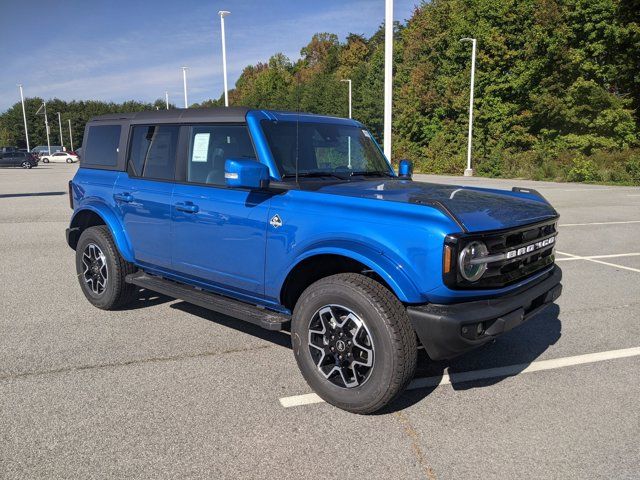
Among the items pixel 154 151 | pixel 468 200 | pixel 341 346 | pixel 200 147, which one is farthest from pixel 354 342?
pixel 154 151

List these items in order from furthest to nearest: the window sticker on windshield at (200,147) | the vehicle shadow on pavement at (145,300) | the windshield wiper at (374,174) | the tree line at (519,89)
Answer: the tree line at (519,89) < the vehicle shadow on pavement at (145,300) < the windshield wiper at (374,174) < the window sticker on windshield at (200,147)

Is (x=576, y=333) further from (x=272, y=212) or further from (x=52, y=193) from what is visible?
(x=52, y=193)

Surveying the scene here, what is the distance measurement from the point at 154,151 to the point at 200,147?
67 centimetres

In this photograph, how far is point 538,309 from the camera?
350cm

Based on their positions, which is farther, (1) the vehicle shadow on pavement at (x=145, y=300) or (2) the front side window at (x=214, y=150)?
(1) the vehicle shadow on pavement at (x=145, y=300)

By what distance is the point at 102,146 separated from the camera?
5.34 m

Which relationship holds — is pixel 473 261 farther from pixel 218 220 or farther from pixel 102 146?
pixel 102 146

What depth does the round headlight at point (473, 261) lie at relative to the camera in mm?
2908

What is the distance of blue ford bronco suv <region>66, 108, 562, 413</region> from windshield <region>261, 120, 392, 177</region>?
0.01m

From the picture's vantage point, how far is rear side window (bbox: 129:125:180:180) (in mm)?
4508

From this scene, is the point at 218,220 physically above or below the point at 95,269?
above

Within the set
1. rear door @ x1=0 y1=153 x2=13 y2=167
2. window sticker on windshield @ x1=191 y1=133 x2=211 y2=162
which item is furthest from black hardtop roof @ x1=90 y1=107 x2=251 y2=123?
rear door @ x1=0 y1=153 x2=13 y2=167

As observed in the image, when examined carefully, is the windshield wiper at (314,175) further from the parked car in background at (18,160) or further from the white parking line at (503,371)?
the parked car in background at (18,160)

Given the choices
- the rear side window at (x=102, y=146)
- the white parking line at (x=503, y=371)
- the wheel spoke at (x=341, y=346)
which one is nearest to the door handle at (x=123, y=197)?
the rear side window at (x=102, y=146)
